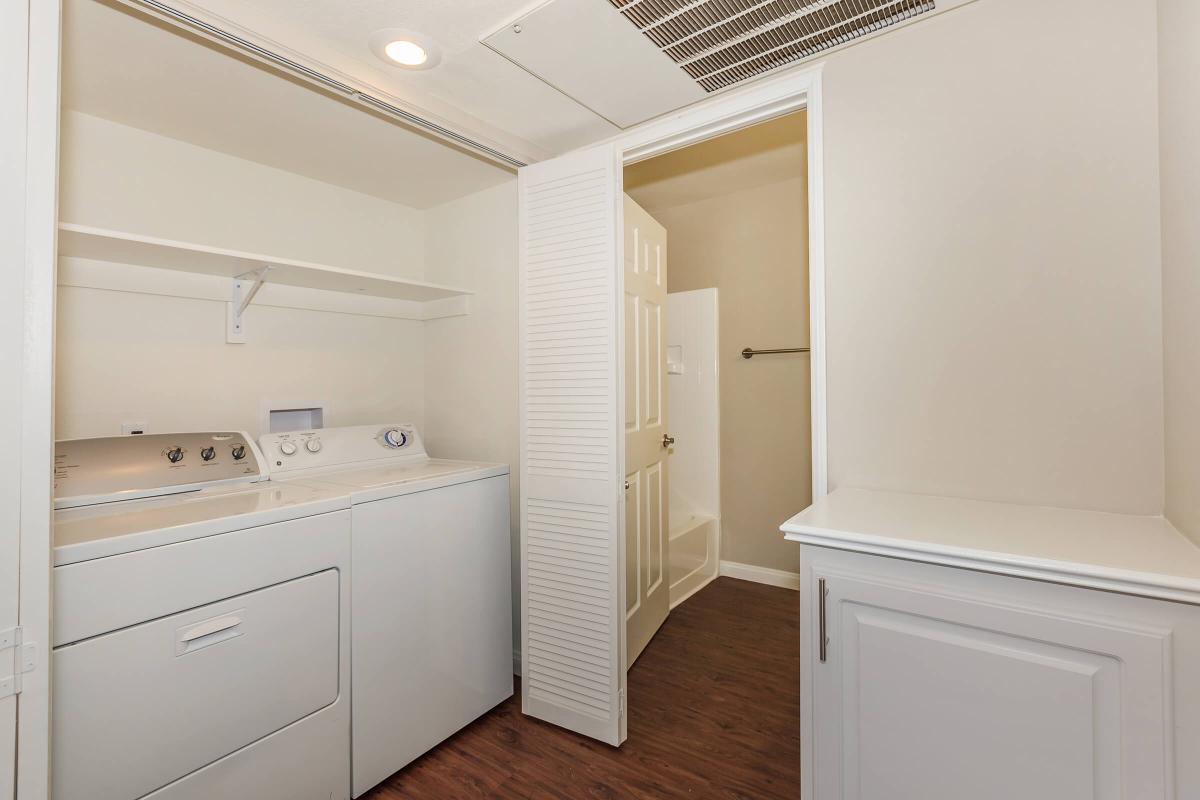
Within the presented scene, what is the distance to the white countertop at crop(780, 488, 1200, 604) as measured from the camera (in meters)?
0.86

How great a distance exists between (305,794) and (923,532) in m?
1.82

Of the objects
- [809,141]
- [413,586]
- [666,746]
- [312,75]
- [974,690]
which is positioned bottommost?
[666,746]

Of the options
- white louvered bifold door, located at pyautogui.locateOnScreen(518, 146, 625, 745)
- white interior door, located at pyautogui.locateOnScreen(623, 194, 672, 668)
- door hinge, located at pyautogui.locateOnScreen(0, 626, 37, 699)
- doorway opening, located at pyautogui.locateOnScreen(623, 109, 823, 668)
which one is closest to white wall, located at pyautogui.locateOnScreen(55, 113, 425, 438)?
white louvered bifold door, located at pyautogui.locateOnScreen(518, 146, 625, 745)

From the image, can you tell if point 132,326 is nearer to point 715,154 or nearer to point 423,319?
point 423,319

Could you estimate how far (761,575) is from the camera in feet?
11.5

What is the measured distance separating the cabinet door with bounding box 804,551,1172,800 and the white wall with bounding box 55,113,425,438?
2261mm

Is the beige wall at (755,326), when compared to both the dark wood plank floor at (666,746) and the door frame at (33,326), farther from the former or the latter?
the door frame at (33,326)

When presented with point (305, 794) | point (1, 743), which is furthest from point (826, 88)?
point (305, 794)

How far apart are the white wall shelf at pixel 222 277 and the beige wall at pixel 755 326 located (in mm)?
1486

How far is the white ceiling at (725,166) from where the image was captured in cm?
269

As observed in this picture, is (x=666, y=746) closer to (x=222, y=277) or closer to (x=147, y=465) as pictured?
(x=147, y=465)

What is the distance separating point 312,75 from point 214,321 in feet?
3.57

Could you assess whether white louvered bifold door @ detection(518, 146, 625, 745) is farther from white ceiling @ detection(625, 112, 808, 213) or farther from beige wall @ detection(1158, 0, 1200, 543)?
beige wall @ detection(1158, 0, 1200, 543)

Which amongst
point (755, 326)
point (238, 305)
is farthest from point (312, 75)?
point (755, 326)
